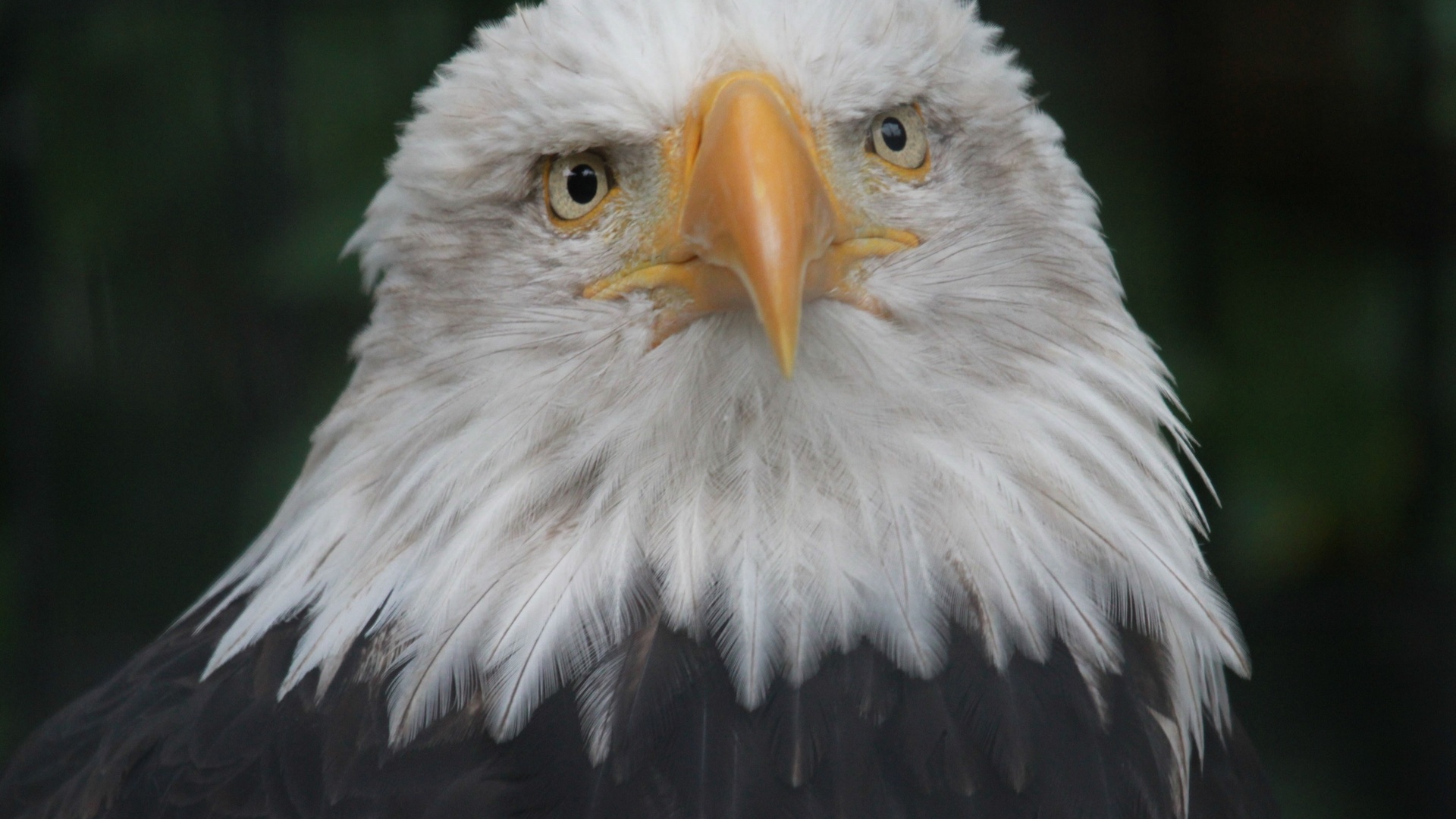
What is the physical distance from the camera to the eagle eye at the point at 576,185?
134 cm

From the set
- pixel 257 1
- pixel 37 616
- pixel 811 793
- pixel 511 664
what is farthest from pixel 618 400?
pixel 37 616

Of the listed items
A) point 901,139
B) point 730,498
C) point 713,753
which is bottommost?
point 713,753

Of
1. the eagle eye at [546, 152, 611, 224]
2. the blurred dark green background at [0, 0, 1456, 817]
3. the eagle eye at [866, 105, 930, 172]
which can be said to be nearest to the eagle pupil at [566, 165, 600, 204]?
the eagle eye at [546, 152, 611, 224]

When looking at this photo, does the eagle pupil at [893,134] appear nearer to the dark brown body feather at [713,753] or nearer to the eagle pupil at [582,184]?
the eagle pupil at [582,184]

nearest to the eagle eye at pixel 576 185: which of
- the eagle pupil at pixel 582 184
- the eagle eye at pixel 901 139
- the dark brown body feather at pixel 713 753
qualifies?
the eagle pupil at pixel 582 184

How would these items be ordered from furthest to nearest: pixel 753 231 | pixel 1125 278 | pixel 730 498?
pixel 1125 278, pixel 730 498, pixel 753 231

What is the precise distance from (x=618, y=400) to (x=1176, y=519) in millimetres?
537

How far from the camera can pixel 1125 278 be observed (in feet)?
8.27

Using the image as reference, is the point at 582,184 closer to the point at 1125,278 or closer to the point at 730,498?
the point at 730,498

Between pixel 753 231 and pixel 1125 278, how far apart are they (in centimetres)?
152

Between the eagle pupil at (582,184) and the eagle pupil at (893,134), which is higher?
the eagle pupil at (582,184)

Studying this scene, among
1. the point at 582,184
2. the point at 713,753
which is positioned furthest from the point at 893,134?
the point at 713,753

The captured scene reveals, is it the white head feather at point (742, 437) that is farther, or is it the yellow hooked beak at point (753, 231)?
the white head feather at point (742, 437)

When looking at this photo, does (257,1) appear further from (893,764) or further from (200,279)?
(893,764)
